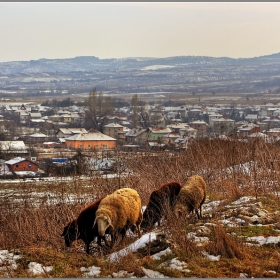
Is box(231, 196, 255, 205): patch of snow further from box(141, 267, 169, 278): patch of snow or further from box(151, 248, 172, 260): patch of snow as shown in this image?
box(141, 267, 169, 278): patch of snow

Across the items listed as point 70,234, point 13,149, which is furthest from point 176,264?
point 13,149

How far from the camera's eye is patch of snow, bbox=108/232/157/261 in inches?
298

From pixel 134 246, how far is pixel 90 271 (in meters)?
1.05

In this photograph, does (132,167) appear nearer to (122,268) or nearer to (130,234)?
(130,234)

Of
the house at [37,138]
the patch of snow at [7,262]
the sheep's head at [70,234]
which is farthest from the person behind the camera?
the house at [37,138]

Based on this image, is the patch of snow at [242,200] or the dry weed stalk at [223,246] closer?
the dry weed stalk at [223,246]

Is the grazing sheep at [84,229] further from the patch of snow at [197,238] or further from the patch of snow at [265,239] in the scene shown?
the patch of snow at [265,239]

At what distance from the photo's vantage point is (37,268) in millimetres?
7461

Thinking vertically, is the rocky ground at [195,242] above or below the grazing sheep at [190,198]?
below

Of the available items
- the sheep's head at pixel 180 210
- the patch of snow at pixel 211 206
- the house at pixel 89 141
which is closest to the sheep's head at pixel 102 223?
the sheep's head at pixel 180 210

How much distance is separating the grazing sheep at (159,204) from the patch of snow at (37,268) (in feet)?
8.35

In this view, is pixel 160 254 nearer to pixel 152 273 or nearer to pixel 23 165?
pixel 152 273

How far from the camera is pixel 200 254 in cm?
756

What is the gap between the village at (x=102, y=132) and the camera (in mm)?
38312
